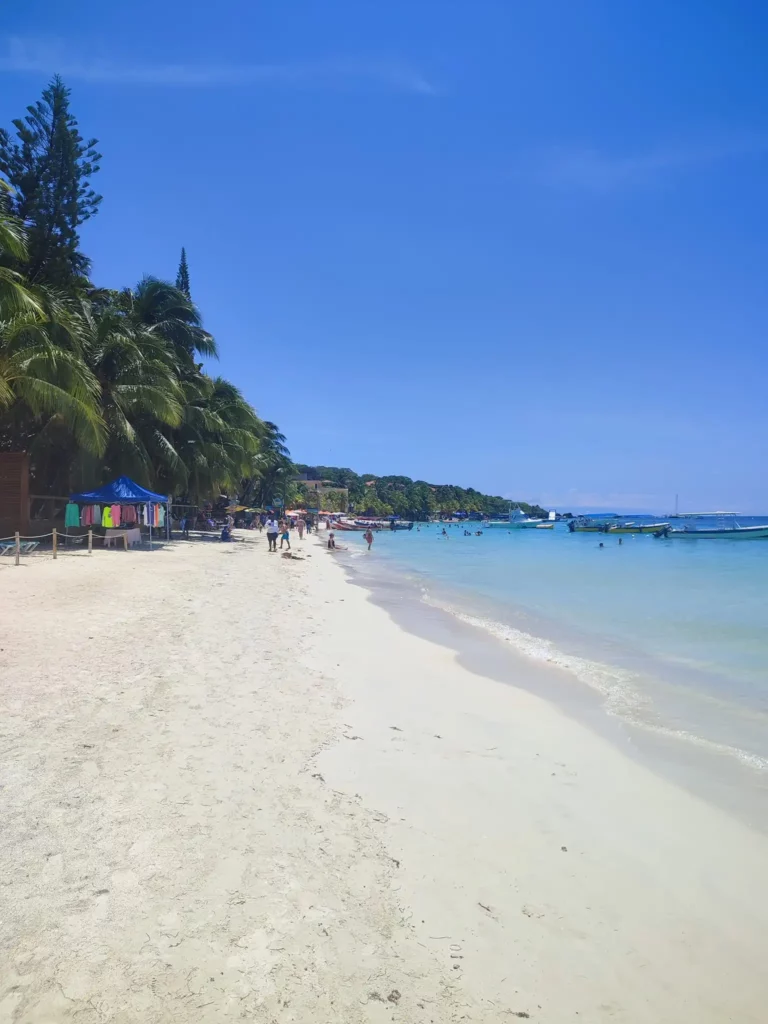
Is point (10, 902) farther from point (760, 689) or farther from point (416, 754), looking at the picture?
point (760, 689)

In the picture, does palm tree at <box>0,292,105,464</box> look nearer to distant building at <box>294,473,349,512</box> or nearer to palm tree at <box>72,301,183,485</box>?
palm tree at <box>72,301,183,485</box>

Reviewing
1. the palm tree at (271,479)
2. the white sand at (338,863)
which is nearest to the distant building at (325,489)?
the palm tree at (271,479)

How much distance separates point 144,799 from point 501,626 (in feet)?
29.0

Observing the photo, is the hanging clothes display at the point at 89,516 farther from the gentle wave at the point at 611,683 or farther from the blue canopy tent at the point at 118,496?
the gentle wave at the point at 611,683

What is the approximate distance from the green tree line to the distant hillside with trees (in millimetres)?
59087

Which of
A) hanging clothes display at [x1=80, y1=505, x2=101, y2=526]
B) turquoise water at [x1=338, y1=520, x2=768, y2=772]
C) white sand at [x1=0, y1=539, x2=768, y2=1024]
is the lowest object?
turquoise water at [x1=338, y1=520, x2=768, y2=772]

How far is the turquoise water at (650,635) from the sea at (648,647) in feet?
0.08

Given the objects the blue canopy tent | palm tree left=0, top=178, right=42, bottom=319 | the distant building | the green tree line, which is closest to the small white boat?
the distant building

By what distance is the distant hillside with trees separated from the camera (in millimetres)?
111125

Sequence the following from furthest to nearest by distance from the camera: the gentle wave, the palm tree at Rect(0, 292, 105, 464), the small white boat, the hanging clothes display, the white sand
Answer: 1. the small white boat
2. the hanging clothes display
3. the palm tree at Rect(0, 292, 105, 464)
4. the gentle wave
5. the white sand

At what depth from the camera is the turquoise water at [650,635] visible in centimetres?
640

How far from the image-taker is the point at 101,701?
496 centimetres

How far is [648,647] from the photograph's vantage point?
1019 cm

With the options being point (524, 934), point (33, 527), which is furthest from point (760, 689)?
point (33, 527)
